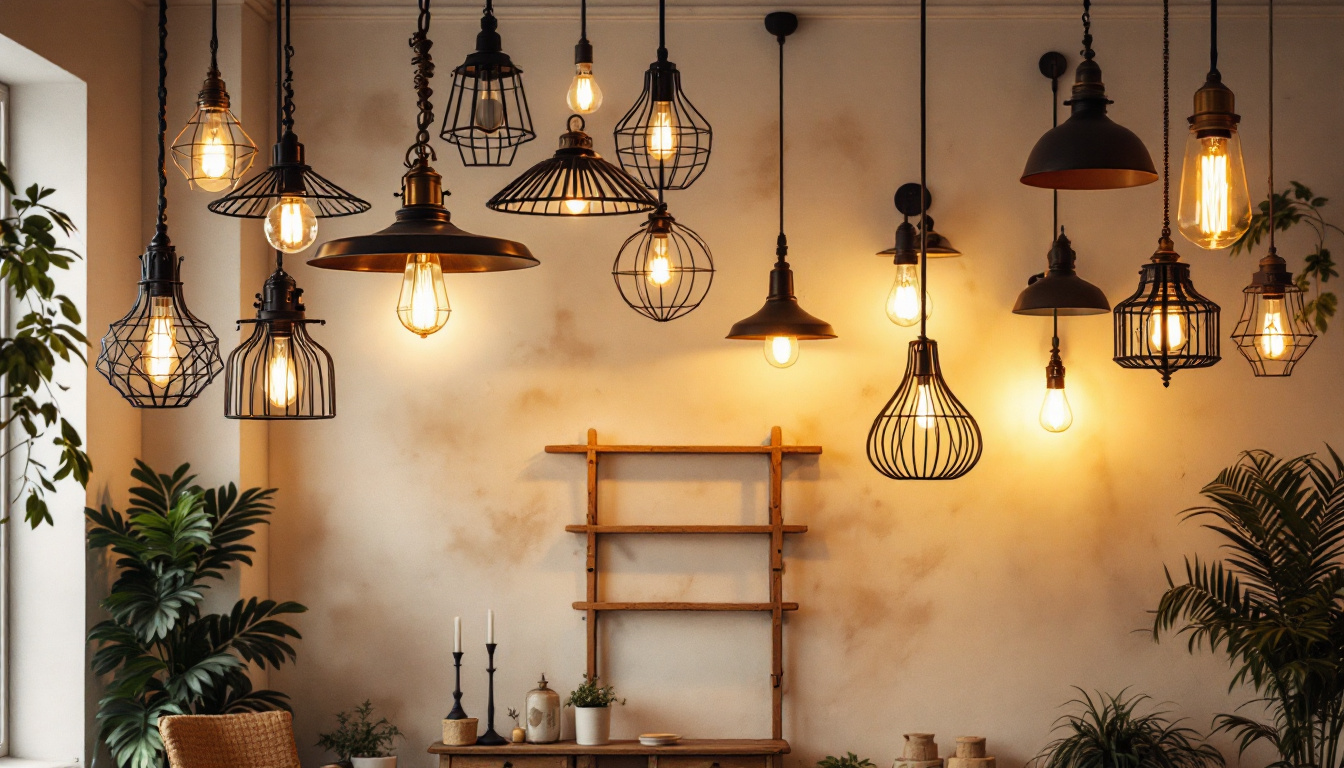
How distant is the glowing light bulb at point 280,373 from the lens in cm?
271

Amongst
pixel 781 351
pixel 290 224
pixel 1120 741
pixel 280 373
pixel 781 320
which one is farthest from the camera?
pixel 781 351

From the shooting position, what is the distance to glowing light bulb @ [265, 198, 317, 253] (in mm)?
2439

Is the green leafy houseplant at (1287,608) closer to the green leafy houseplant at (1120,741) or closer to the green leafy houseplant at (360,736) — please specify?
the green leafy houseplant at (1120,741)

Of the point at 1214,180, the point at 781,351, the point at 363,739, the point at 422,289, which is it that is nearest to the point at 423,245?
the point at 422,289

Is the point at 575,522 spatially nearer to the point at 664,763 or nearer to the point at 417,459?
the point at 417,459

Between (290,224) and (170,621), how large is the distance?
7.11 ft

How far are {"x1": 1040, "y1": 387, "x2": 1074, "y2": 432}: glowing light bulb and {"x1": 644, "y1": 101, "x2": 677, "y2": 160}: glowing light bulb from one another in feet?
8.27

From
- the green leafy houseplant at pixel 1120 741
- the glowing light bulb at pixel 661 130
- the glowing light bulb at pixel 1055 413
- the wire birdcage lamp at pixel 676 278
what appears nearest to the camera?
the glowing light bulb at pixel 661 130

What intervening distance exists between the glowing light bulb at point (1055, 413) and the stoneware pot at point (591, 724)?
210 cm

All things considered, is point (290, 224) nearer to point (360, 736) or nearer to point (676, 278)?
point (676, 278)

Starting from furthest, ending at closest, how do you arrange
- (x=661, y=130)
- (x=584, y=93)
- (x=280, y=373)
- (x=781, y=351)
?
1. (x=781, y=351)
2. (x=584, y=93)
3. (x=280, y=373)
4. (x=661, y=130)

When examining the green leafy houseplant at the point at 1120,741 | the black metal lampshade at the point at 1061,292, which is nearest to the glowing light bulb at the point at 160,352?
the black metal lampshade at the point at 1061,292

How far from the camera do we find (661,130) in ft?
8.97

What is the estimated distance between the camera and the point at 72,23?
4.21m
